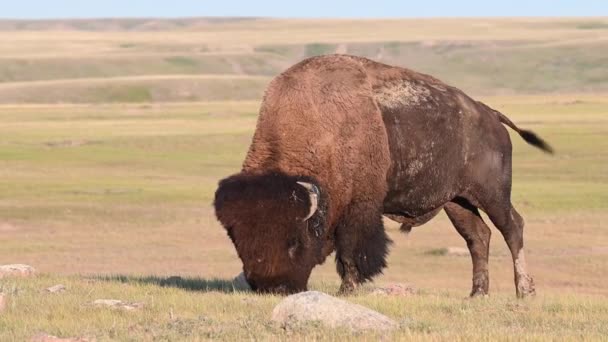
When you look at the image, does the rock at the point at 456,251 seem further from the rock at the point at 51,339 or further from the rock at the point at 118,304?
the rock at the point at 51,339

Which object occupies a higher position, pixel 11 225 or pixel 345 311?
pixel 345 311

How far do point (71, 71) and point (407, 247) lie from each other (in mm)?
97114

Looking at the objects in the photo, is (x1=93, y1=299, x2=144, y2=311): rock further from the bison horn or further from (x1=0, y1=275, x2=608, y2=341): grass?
the bison horn

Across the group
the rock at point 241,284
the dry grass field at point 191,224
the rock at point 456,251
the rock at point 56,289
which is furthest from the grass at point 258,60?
the rock at point 56,289

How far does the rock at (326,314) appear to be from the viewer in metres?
9.57

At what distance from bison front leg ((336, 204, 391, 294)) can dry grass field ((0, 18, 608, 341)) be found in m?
0.23

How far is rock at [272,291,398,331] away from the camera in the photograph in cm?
957

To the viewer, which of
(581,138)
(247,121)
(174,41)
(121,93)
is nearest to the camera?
(581,138)

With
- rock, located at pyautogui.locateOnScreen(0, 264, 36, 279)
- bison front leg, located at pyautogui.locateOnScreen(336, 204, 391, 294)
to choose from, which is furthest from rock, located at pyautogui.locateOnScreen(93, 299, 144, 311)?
rock, located at pyautogui.locateOnScreen(0, 264, 36, 279)

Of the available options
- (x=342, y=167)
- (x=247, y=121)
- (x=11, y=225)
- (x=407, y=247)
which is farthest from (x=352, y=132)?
(x=247, y=121)

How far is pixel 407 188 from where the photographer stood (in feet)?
43.2

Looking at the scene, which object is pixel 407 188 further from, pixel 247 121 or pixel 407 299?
pixel 247 121

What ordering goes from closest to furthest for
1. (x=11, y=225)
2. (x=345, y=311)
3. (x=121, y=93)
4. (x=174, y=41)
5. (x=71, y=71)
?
(x=345, y=311) < (x=11, y=225) < (x=121, y=93) < (x=71, y=71) < (x=174, y=41)

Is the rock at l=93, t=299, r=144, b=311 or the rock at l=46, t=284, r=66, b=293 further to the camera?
the rock at l=46, t=284, r=66, b=293
